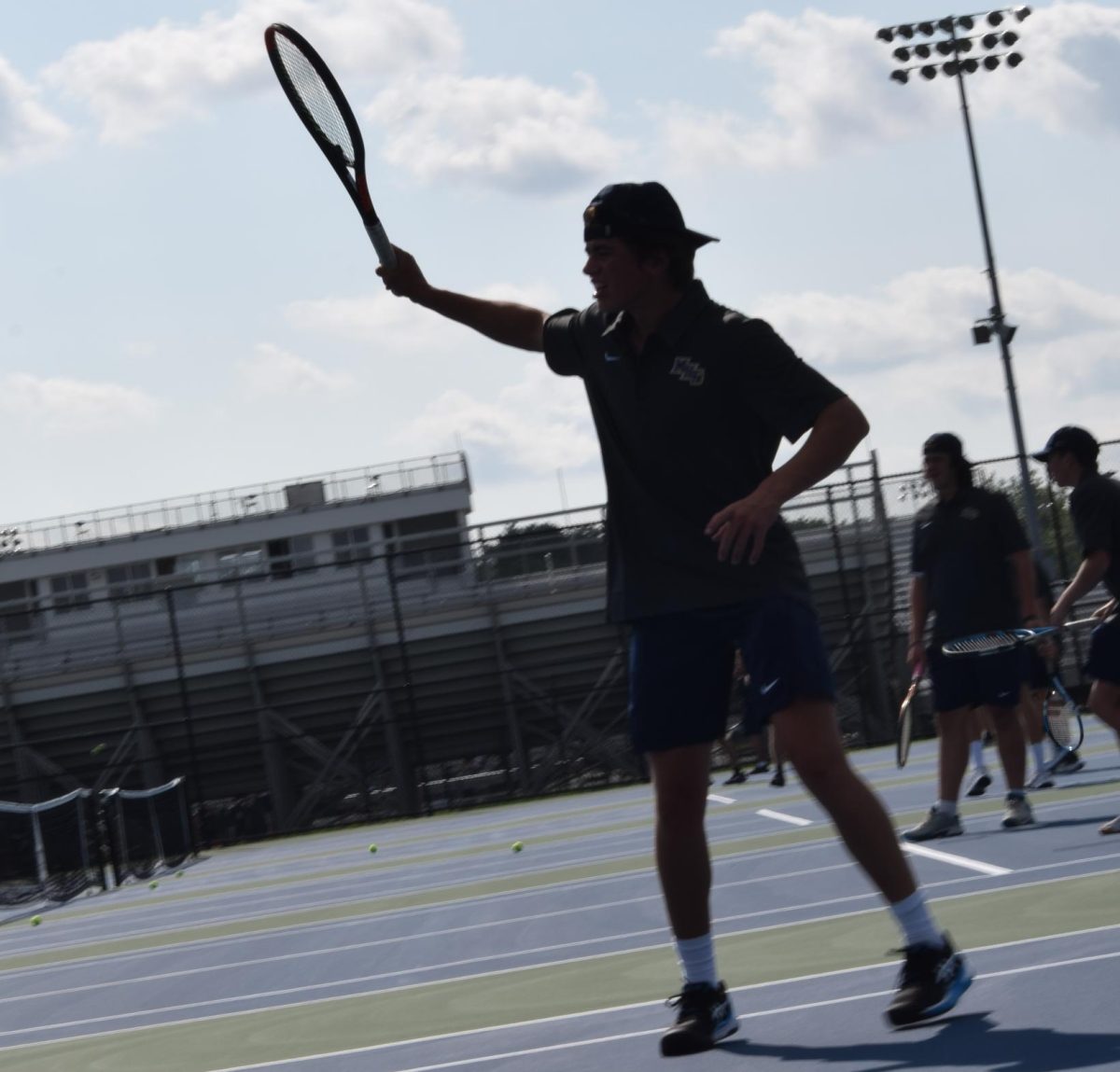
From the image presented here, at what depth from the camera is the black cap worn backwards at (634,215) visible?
419cm

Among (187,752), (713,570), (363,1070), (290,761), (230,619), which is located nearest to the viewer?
(713,570)

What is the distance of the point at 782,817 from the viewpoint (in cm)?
1148

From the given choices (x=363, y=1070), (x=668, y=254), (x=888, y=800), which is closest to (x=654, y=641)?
(x=668, y=254)

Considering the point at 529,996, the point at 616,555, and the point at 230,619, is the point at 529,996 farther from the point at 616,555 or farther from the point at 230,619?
the point at 230,619

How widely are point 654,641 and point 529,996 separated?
173 cm

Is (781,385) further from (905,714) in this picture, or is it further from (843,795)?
(905,714)

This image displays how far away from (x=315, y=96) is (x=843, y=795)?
7.48 feet

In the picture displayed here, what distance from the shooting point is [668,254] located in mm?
4227

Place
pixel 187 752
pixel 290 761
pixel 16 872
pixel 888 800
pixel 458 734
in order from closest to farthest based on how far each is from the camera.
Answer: pixel 888 800
pixel 16 872
pixel 187 752
pixel 458 734
pixel 290 761

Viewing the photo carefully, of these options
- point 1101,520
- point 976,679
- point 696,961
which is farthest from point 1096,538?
point 696,961

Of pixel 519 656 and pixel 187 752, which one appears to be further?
pixel 519 656

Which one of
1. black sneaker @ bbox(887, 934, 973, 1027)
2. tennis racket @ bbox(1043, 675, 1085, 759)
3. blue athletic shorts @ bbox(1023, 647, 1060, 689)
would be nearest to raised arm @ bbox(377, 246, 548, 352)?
black sneaker @ bbox(887, 934, 973, 1027)

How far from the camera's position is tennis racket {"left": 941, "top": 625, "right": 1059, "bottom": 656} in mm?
8234

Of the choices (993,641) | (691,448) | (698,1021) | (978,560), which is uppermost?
(691,448)
